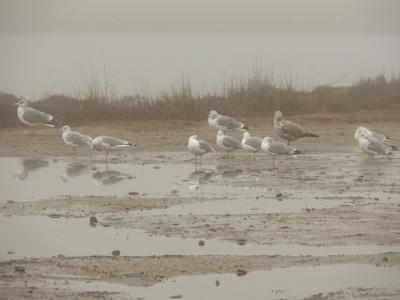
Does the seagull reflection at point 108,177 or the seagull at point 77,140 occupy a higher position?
the seagull at point 77,140

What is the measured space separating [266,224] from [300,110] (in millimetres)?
14605

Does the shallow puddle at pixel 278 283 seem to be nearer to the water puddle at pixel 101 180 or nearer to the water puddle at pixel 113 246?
the water puddle at pixel 113 246

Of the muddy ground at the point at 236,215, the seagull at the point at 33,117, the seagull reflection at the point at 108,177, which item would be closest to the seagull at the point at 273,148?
the muddy ground at the point at 236,215

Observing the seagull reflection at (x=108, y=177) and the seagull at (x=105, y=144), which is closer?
the seagull reflection at (x=108, y=177)

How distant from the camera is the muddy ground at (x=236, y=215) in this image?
35.0ft

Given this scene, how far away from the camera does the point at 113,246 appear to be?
39.2ft

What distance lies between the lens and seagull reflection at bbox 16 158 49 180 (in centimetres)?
1797

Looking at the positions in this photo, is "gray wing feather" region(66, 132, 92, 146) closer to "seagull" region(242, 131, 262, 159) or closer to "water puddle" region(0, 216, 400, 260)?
"seagull" region(242, 131, 262, 159)

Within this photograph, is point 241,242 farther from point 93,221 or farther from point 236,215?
point 93,221

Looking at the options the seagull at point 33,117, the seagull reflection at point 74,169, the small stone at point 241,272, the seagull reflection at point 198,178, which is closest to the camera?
the small stone at point 241,272

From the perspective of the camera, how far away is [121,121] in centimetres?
2555

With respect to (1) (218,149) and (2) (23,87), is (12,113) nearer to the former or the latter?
(1) (218,149)

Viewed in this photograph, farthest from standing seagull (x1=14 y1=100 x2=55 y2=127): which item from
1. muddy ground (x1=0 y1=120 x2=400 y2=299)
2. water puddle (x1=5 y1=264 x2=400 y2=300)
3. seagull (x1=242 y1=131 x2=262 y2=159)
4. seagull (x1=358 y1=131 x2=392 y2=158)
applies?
water puddle (x1=5 y1=264 x2=400 y2=300)

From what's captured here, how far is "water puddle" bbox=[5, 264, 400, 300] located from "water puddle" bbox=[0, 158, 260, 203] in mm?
4883
